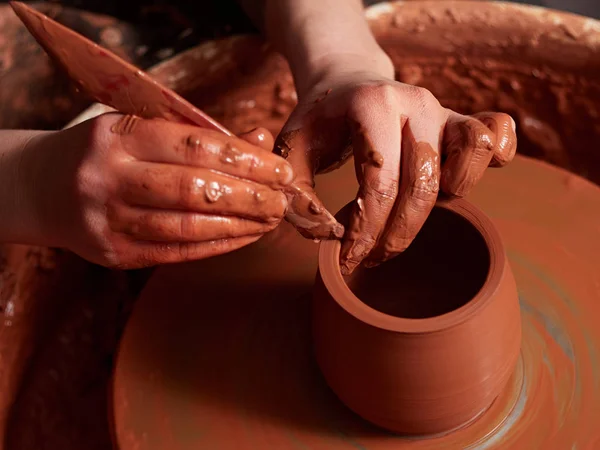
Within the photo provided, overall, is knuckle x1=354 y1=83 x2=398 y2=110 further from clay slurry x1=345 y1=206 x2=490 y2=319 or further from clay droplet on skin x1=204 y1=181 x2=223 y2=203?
clay droplet on skin x1=204 y1=181 x2=223 y2=203

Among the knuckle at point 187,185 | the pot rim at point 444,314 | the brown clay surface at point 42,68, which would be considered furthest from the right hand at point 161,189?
the brown clay surface at point 42,68

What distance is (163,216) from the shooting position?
0.80 m

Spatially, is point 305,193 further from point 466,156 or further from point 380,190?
point 466,156

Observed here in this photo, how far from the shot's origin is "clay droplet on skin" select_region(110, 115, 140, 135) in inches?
30.9

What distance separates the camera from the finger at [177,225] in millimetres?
802

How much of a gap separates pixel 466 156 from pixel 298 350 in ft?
1.47

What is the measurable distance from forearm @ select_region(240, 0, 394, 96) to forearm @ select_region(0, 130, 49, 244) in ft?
1.76

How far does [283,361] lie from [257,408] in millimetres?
94

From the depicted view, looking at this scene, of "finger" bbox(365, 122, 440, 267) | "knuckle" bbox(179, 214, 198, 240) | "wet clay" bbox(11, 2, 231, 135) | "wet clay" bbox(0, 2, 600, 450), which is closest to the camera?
"wet clay" bbox(11, 2, 231, 135)

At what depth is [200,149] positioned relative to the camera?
2.52 feet

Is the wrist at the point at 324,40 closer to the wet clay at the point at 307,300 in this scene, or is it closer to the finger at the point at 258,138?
the wet clay at the point at 307,300

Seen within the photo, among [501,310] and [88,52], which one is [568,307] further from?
[88,52]

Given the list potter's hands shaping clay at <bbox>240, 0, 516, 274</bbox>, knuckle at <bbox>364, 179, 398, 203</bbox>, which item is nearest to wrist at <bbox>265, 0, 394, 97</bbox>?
potter's hands shaping clay at <bbox>240, 0, 516, 274</bbox>

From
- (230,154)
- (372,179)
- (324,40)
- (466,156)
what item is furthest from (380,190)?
(324,40)
